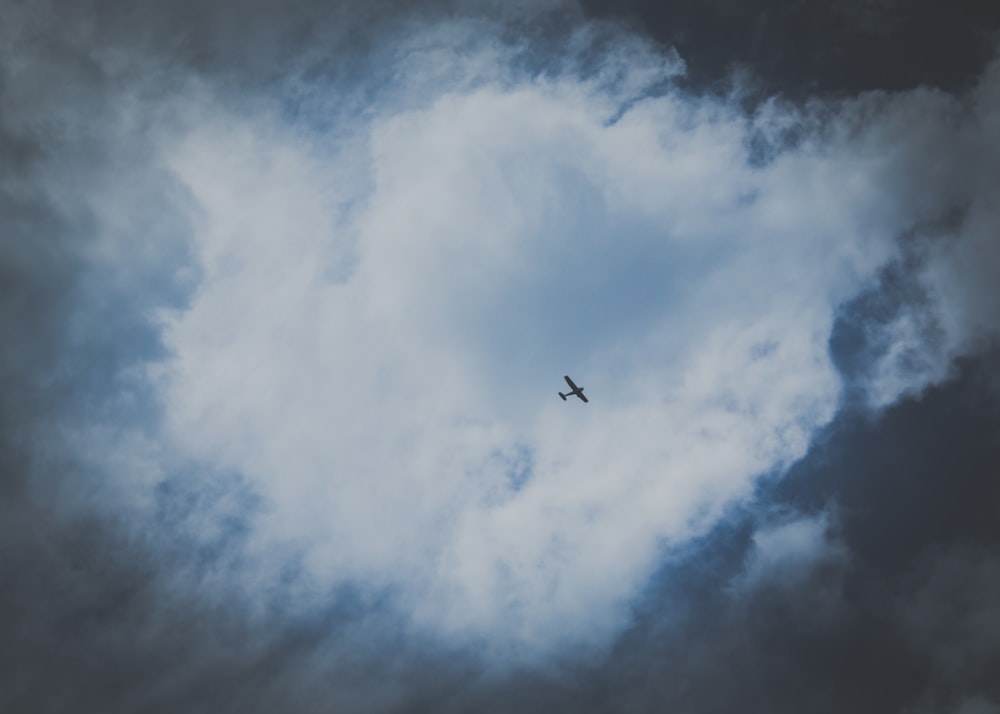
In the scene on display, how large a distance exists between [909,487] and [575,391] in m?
101

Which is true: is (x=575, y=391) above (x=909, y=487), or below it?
above

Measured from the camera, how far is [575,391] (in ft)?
247

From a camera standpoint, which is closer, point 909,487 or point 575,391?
point 575,391

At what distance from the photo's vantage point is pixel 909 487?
5022 inches
